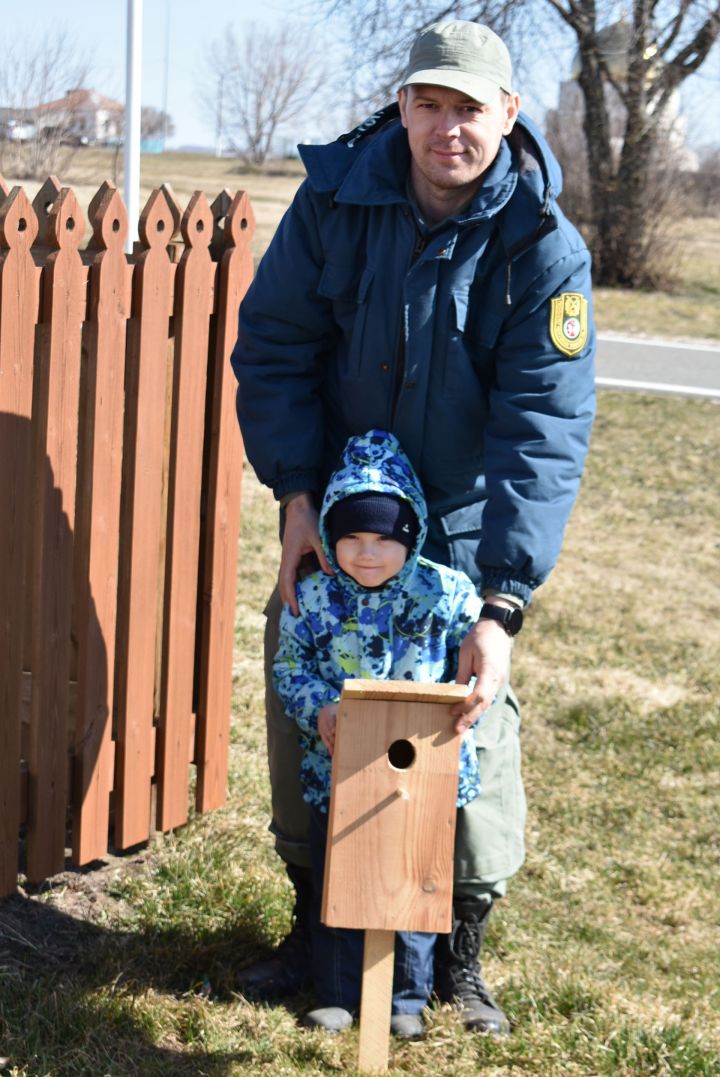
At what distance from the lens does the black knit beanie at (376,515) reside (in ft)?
8.09

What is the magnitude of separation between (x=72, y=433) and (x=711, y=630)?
3725mm

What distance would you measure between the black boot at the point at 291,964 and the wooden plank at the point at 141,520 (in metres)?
0.59

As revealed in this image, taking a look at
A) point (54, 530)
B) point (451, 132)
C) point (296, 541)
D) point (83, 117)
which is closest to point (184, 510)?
point (54, 530)

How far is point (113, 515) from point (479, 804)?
113 centimetres

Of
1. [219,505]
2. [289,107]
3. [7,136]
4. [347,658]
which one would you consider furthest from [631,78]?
[289,107]

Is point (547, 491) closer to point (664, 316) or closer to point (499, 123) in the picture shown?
point (499, 123)

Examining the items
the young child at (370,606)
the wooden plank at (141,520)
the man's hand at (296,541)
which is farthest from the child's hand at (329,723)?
the wooden plank at (141,520)

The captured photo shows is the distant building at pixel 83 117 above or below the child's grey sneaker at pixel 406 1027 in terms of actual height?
above

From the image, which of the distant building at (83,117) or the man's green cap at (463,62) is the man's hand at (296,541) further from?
the distant building at (83,117)

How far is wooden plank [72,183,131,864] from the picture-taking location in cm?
304

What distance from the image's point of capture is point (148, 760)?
3469 mm

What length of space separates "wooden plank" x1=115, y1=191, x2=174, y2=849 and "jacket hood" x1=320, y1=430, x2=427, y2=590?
31.8 inches

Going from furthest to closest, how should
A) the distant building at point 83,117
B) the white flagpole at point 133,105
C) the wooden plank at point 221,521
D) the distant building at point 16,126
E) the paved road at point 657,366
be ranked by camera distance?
the paved road at point 657,366, the distant building at point 83,117, the distant building at point 16,126, the white flagpole at point 133,105, the wooden plank at point 221,521

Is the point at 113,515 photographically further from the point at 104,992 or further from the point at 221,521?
the point at 104,992
